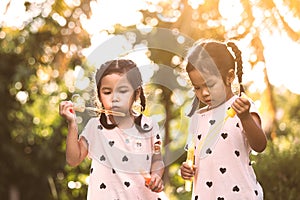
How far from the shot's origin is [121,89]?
412 cm

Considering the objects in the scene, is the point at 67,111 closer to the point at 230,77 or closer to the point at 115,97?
the point at 115,97

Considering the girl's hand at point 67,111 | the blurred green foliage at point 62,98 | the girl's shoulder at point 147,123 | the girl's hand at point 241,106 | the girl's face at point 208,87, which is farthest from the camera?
the blurred green foliage at point 62,98

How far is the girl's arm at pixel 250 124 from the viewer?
A: 143 inches

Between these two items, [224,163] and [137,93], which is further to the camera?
[137,93]

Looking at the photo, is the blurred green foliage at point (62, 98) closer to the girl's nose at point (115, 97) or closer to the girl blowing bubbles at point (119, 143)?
the girl blowing bubbles at point (119, 143)

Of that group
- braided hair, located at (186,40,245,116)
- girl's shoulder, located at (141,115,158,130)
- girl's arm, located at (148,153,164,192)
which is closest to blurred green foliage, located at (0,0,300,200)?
girl's shoulder, located at (141,115,158,130)

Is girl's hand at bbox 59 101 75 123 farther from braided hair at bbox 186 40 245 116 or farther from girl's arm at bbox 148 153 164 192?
braided hair at bbox 186 40 245 116

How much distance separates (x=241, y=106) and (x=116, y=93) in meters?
0.72

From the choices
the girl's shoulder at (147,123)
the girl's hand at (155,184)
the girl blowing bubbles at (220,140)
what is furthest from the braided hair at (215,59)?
the girl's hand at (155,184)

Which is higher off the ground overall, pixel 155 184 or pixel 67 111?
pixel 67 111

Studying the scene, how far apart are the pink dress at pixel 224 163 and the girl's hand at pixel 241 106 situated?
0.64 feet

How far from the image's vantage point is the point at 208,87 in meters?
3.87

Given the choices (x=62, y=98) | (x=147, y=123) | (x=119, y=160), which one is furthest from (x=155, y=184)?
(x=62, y=98)

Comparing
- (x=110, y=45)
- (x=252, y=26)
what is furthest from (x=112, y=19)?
(x=110, y=45)
